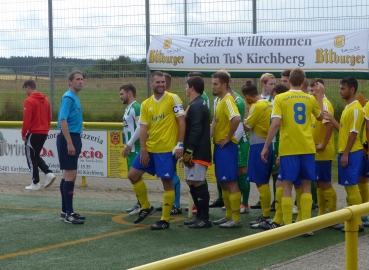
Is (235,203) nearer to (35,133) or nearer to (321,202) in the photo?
(321,202)

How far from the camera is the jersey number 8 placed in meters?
7.48

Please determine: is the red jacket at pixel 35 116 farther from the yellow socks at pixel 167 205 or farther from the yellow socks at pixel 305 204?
the yellow socks at pixel 305 204

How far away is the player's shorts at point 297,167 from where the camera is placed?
743 centimetres

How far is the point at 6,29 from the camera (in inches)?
600

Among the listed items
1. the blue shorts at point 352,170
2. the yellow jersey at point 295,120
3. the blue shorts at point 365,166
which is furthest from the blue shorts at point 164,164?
the blue shorts at point 365,166

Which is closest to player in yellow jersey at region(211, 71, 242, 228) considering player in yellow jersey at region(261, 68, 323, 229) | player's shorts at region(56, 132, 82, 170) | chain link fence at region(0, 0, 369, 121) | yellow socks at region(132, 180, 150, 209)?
player in yellow jersey at region(261, 68, 323, 229)

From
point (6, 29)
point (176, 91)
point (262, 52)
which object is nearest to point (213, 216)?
point (262, 52)

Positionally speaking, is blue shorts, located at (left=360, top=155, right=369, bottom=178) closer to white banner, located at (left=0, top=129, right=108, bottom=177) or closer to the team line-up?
the team line-up

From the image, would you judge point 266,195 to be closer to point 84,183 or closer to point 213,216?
point 213,216

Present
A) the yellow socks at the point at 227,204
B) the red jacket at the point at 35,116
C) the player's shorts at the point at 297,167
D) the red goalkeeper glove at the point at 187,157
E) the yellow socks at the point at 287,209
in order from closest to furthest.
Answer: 1. the player's shorts at the point at 297,167
2. the yellow socks at the point at 287,209
3. the red goalkeeper glove at the point at 187,157
4. the yellow socks at the point at 227,204
5. the red jacket at the point at 35,116

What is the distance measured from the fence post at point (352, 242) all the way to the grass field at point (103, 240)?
4.14 feet

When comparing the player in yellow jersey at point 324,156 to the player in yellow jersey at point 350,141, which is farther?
the player in yellow jersey at point 324,156

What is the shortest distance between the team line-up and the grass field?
292 mm

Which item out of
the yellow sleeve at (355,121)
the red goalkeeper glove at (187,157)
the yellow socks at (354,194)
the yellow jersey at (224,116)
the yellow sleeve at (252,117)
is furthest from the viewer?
the yellow sleeve at (252,117)
